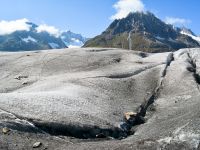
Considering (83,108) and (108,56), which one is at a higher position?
(108,56)

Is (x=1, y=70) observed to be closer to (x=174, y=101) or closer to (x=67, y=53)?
(x=67, y=53)

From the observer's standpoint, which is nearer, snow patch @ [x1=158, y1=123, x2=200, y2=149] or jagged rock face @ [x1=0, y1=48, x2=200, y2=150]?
snow patch @ [x1=158, y1=123, x2=200, y2=149]

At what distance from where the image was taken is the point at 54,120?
28.4 meters

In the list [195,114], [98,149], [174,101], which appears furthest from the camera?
[174,101]

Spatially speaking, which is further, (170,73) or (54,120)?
(170,73)

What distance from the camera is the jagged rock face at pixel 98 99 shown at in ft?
85.8

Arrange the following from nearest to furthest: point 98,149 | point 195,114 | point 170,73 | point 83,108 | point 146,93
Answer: point 98,149 < point 195,114 < point 83,108 < point 146,93 < point 170,73

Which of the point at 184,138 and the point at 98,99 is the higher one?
the point at 98,99

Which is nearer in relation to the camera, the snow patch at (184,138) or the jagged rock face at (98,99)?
the snow patch at (184,138)

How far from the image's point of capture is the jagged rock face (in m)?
26.1

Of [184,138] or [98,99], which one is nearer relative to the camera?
[184,138]

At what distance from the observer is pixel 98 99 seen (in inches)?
1358

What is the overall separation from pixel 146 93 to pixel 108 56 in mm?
11104

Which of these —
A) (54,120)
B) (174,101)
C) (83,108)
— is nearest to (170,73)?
(174,101)
